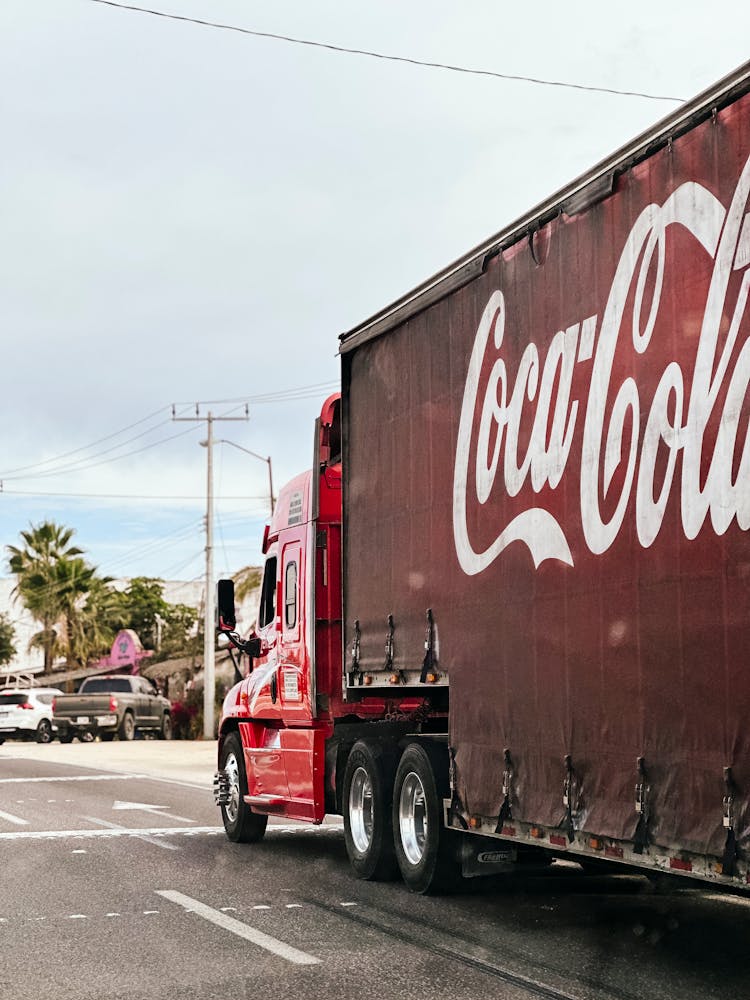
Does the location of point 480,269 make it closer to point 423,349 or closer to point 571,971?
point 423,349

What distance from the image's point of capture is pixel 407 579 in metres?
9.98

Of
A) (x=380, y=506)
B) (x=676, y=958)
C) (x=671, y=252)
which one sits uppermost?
(x=671, y=252)

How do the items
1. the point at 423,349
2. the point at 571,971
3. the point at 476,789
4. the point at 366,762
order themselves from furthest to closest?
the point at 366,762
the point at 423,349
the point at 476,789
the point at 571,971

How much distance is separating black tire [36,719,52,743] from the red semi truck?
97.1ft

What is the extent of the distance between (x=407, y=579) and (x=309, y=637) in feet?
7.12

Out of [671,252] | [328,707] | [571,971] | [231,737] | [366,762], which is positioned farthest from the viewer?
[231,737]

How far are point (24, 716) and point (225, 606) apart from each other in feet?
92.7

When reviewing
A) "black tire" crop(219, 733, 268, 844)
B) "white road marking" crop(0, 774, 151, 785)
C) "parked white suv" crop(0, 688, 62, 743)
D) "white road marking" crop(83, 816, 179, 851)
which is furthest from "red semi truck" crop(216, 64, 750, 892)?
"parked white suv" crop(0, 688, 62, 743)

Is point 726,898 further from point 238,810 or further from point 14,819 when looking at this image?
point 14,819

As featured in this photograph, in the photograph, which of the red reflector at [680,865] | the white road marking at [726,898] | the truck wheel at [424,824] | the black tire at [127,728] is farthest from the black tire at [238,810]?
the black tire at [127,728]

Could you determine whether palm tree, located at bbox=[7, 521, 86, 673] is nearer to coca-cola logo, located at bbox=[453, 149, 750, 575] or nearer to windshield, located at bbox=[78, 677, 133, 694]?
windshield, located at bbox=[78, 677, 133, 694]

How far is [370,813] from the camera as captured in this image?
35.1ft

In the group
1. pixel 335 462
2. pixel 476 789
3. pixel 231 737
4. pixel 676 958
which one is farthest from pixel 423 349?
pixel 231 737

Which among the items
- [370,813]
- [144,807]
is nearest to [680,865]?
[370,813]
